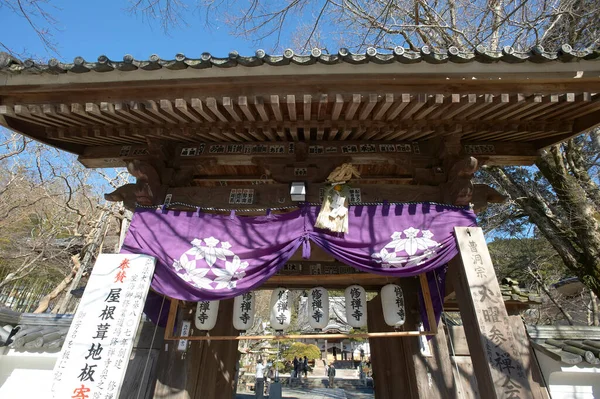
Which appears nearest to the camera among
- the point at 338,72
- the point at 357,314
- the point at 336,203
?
the point at 338,72

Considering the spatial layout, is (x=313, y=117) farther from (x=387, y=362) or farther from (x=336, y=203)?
(x=387, y=362)

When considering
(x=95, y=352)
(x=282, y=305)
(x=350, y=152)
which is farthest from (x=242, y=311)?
(x=350, y=152)

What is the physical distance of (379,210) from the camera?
4.37m

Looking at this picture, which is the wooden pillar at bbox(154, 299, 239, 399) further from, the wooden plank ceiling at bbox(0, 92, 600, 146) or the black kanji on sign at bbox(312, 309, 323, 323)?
the wooden plank ceiling at bbox(0, 92, 600, 146)

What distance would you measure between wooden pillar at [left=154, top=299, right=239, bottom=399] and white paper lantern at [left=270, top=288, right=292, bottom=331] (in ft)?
4.11

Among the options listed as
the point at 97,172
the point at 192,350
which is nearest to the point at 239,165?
the point at 192,350

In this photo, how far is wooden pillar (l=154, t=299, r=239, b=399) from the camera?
4.78m

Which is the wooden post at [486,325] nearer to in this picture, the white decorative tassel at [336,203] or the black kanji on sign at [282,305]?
the white decorative tassel at [336,203]

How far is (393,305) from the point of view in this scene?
206 inches

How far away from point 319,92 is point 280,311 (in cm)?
336

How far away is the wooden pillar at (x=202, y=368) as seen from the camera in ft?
15.7

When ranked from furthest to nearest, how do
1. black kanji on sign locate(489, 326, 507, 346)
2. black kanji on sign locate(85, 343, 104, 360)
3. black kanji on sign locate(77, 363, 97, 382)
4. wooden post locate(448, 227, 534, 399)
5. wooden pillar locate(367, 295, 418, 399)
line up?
wooden pillar locate(367, 295, 418, 399) < black kanji on sign locate(85, 343, 104, 360) < black kanji on sign locate(77, 363, 97, 382) < black kanji on sign locate(489, 326, 507, 346) < wooden post locate(448, 227, 534, 399)

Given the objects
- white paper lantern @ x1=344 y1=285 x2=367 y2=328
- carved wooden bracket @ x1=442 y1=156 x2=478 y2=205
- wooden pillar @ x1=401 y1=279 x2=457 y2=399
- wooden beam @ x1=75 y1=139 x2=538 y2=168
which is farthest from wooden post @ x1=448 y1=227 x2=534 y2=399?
wooden pillar @ x1=401 y1=279 x2=457 y2=399

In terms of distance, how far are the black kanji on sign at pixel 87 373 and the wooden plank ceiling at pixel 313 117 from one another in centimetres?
286
